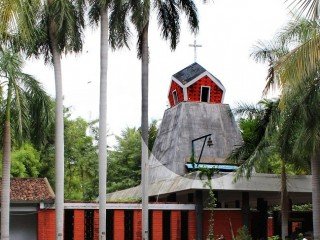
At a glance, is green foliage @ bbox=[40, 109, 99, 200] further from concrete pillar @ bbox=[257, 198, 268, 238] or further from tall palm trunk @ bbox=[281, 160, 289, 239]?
tall palm trunk @ bbox=[281, 160, 289, 239]

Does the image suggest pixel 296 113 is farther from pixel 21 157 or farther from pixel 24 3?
pixel 21 157

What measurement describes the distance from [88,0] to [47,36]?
6.61 ft

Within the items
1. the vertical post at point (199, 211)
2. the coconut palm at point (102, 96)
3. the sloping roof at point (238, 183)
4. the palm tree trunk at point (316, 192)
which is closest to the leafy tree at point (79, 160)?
the sloping roof at point (238, 183)

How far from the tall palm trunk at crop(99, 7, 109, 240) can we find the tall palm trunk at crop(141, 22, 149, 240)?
1.73 metres

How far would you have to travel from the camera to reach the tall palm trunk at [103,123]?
24.8 m

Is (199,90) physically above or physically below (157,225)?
above

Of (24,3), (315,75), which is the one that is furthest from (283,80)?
(315,75)

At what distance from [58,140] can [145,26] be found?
5.51 metres

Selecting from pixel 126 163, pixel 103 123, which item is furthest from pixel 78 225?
pixel 126 163

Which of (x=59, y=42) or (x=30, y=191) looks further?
(x=30, y=191)

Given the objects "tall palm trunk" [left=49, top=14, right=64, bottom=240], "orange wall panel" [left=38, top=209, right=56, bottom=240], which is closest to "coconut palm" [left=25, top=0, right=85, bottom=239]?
"tall palm trunk" [left=49, top=14, right=64, bottom=240]

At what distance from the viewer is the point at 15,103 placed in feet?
82.3

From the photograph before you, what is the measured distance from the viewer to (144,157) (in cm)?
2652

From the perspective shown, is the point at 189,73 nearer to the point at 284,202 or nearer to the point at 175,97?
the point at 175,97
